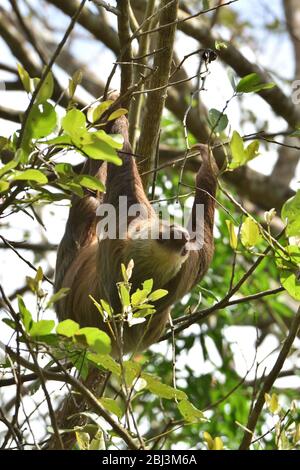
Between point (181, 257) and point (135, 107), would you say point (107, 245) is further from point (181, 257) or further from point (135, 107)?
point (135, 107)

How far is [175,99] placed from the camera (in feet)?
26.6

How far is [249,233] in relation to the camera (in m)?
3.80

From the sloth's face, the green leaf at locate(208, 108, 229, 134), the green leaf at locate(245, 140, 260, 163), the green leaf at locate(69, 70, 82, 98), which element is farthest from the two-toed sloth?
the green leaf at locate(69, 70, 82, 98)

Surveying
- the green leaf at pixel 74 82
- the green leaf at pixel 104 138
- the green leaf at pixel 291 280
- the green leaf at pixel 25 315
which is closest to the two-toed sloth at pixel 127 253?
the green leaf at pixel 291 280

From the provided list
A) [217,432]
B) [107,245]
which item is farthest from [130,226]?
[217,432]

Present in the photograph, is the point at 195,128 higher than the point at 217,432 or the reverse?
higher

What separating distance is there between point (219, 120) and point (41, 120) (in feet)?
3.71

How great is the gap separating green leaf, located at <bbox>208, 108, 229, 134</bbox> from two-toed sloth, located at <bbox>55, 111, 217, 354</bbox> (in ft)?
1.22

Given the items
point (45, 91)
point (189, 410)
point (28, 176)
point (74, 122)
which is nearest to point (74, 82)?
point (45, 91)

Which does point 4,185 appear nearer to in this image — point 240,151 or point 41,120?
point 41,120

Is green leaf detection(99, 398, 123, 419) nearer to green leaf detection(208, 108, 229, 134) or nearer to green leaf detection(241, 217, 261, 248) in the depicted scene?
green leaf detection(241, 217, 261, 248)

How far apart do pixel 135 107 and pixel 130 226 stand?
3.79 feet

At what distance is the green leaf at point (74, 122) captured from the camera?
302cm

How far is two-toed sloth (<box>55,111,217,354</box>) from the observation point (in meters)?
4.43
